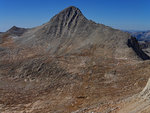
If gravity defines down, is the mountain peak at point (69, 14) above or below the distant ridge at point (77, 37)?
above


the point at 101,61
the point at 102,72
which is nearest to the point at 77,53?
the point at 101,61

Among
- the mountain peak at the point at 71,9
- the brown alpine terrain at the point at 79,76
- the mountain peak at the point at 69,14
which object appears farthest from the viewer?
the mountain peak at the point at 71,9

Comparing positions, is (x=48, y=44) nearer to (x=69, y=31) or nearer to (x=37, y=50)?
(x=37, y=50)

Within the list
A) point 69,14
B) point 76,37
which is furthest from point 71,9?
point 76,37

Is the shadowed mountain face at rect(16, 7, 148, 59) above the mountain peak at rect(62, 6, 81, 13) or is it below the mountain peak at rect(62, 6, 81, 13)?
below

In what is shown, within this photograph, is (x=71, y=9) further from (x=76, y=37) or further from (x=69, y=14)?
(x=76, y=37)

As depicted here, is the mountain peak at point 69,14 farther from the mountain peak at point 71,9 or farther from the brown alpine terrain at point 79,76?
the brown alpine terrain at point 79,76

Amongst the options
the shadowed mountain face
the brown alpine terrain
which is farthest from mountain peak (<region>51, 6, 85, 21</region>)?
the brown alpine terrain

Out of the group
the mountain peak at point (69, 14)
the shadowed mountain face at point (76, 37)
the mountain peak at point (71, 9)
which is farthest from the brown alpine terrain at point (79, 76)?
the mountain peak at point (71, 9)

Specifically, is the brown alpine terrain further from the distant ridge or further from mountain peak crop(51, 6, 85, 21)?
mountain peak crop(51, 6, 85, 21)
